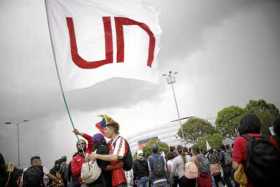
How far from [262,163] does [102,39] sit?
355cm

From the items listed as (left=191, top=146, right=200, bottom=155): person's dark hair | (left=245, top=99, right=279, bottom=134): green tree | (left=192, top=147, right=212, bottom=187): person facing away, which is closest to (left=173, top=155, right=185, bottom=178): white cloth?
(left=192, top=147, right=212, bottom=187): person facing away

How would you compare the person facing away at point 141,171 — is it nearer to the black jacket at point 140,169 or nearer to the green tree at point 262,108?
the black jacket at point 140,169

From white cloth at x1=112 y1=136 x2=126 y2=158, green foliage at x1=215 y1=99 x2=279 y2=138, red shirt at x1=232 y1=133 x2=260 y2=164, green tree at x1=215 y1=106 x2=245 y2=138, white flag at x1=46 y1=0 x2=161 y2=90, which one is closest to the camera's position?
red shirt at x1=232 y1=133 x2=260 y2=164

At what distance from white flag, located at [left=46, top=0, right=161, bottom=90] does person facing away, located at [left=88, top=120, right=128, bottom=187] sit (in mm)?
1058

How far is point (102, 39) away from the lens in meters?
5.40

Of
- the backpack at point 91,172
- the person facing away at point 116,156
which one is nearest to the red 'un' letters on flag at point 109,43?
the person facing away at point 116,156

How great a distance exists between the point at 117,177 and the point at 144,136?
147032mm

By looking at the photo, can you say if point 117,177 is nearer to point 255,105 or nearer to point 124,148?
point 124,148

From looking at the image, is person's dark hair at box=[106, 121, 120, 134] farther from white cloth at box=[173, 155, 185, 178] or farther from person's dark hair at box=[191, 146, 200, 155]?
white cloth at box=[173, 155, 185, 178]

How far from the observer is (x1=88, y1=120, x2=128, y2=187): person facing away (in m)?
4.20

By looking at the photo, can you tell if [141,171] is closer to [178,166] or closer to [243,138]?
[178,166]

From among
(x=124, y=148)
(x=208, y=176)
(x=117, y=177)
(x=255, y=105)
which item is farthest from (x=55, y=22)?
(x=255, y=105)

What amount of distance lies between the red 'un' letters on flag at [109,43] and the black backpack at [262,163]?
117 inches

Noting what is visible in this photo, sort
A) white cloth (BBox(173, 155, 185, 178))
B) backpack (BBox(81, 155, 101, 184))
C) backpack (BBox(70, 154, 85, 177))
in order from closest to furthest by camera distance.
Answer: backpack (BBox(81, 155, 101, 184)), backpack (BBox(70, 154, 85, 177)), white cloth (BBox(173, 155, 185, 178))
